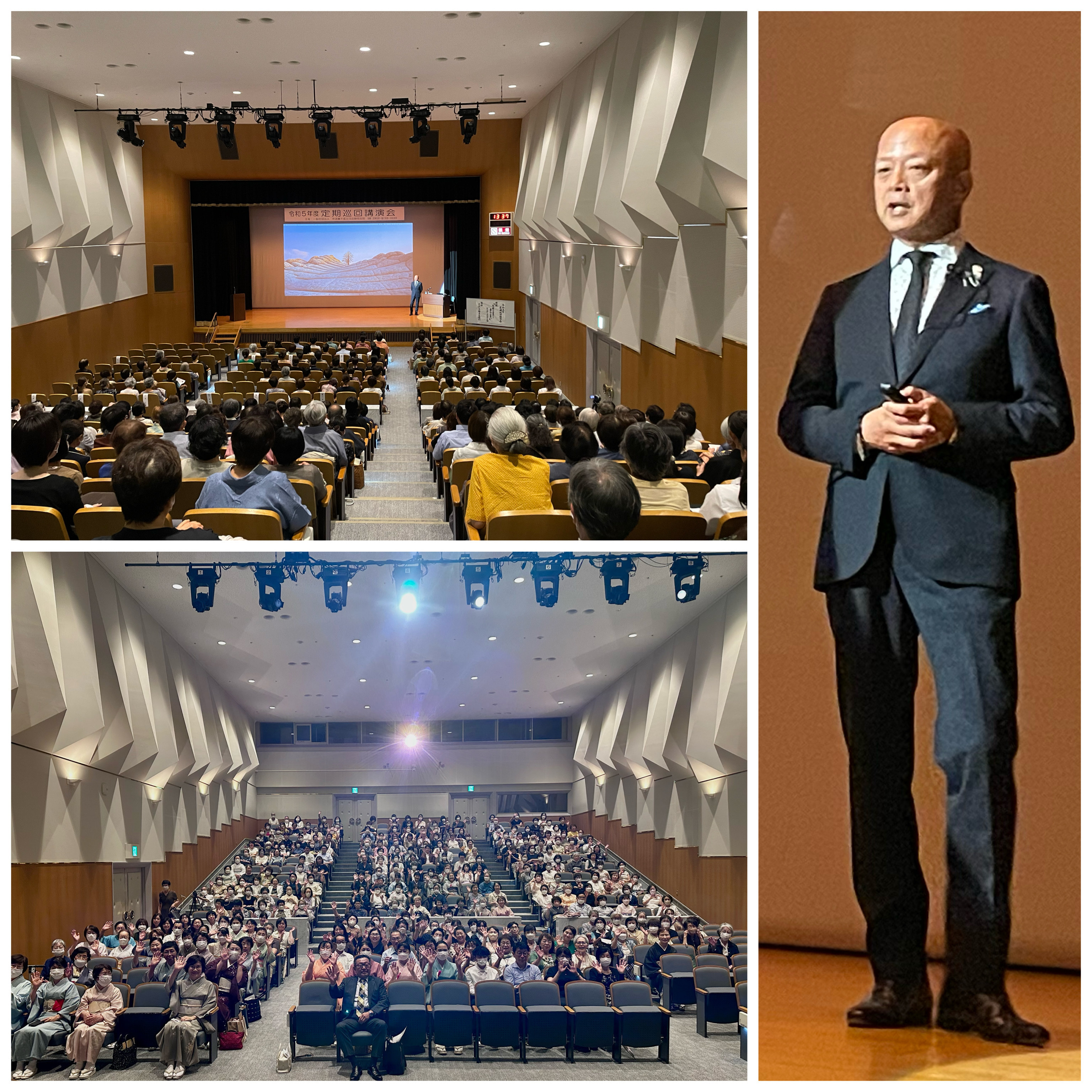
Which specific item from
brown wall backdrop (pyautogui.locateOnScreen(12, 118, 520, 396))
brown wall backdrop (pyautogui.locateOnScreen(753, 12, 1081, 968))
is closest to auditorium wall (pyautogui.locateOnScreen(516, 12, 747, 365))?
brown wall backdrop (pyautogui.locateOnScreen(753, 12, 1081, 968))

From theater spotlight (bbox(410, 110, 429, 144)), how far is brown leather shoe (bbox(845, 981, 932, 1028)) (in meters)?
18.4

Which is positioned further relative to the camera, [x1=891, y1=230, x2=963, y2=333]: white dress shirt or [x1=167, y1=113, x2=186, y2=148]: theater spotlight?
[x1=167, y1=113, x2=186, y2=148]: theater spotlight

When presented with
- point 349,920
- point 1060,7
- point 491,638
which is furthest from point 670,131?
point 349,920

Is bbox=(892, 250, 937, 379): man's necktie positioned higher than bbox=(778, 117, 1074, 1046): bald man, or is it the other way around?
bbox=(892, 250, 937, 379): man's necktie

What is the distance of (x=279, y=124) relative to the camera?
19656 millimetres

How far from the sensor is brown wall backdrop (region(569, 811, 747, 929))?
12.8ft

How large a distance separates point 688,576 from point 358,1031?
203 centimetres

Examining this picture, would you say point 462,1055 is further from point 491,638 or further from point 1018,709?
point 1018,709

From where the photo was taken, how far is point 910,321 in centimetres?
362

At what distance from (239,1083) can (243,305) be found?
32.5 m

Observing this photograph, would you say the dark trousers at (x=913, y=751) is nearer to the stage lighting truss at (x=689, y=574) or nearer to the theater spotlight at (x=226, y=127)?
the stage lighting truss at (x=689, y=574)

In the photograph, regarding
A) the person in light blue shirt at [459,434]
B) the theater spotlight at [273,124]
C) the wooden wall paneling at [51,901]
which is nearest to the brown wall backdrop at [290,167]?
the theater spotlight at [273,124]

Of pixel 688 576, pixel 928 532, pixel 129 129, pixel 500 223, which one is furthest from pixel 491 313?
pixel 928 532

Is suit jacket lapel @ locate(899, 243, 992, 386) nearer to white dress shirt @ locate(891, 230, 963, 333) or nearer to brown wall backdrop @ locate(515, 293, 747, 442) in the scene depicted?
white dress shirt @ locate(891, 230, 963, 333)
